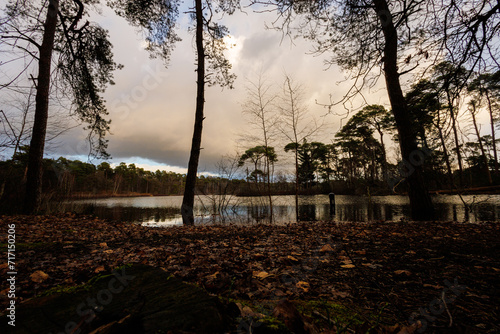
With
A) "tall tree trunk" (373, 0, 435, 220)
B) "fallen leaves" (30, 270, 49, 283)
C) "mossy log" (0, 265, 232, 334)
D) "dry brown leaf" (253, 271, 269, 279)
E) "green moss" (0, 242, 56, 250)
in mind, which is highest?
"tall tree trunk" (373, 0, 435, 220)

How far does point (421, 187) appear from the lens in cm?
594

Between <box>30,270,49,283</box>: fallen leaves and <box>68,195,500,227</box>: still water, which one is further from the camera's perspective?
<box>68,195,500,227</box>: still water

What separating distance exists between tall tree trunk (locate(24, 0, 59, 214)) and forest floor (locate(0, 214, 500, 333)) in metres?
4.72

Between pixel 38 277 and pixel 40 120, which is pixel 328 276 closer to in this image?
pixel 38 277

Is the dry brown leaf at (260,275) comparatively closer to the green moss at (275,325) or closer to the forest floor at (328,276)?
the forest floor at (328,276)

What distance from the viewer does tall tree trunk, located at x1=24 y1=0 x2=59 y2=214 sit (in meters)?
7.10

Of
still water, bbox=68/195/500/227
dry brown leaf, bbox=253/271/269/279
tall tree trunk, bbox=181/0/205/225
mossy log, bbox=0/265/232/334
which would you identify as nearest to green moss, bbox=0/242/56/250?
mossy log, bbox=0/265/232/334

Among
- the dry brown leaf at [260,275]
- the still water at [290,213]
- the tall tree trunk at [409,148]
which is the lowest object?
the still water at [290,213]

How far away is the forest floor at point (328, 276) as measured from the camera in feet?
4.28

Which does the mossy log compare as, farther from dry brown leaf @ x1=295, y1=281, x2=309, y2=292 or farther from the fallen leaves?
the fallen leaves

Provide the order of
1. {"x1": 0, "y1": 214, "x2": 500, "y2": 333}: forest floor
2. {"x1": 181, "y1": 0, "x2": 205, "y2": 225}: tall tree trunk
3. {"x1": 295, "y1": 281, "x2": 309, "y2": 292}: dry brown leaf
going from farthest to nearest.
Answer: {"x1": 181, "y1": 0, "x2": 205, "y2": 225}: tall tree trunk → {"x1": 295, "y1": 281, "x2": 309, "y2": 292}: dry brown leaf → {"x1": 0, "y1": 214, "x2": 500, "y2": 333}: forest floor

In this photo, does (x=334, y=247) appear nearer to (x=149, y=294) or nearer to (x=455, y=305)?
(x=455, y=305)

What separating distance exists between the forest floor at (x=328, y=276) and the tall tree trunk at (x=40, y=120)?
4724 millimetres

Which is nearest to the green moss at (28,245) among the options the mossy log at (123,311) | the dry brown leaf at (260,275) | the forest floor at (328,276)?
the forest floor at (328,276)
